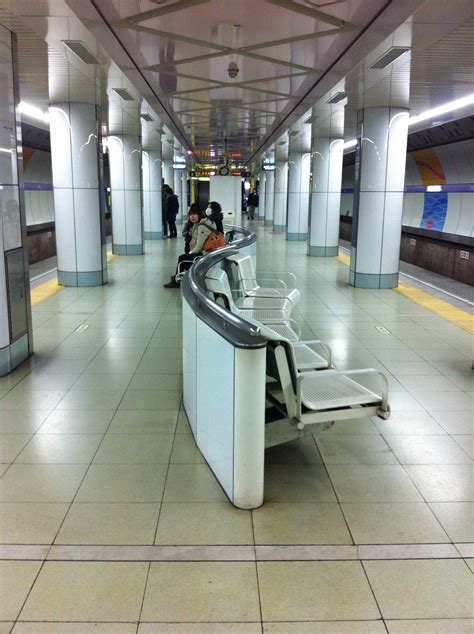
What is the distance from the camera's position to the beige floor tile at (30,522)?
3127mm

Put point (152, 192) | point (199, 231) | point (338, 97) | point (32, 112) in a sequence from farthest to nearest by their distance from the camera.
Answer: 1. point (152, 192)
2. point (32, 112)
3. point (338, 97)
4. point (199, 231)

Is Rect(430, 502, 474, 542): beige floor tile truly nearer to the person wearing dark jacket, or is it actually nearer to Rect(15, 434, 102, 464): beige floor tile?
Rect(15, 434, 102, 464): beige floor tile

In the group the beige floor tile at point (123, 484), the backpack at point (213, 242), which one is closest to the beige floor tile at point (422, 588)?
the beige floor tile at point (123, 484)

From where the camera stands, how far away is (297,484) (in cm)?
378

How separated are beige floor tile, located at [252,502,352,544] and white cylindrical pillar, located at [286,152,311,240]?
20.7 metres

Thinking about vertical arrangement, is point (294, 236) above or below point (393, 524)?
above

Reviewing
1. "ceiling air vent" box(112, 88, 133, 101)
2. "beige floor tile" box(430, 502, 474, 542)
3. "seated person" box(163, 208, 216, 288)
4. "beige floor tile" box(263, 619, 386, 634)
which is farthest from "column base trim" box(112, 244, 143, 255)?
"beige floor tile" box(263, 619, 386, 634)

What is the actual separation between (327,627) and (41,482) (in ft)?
6.95

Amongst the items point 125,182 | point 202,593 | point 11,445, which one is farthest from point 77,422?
point 125,182

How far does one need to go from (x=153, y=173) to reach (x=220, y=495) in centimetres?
1999

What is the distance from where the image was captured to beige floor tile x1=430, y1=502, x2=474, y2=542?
3212 mm

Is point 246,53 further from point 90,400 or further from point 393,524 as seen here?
point 393,524

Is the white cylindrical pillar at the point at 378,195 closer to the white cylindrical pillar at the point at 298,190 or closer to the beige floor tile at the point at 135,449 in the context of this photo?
the beige floor tile at the point at 135,449

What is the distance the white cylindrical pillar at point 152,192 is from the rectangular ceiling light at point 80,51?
14019 millimetres
